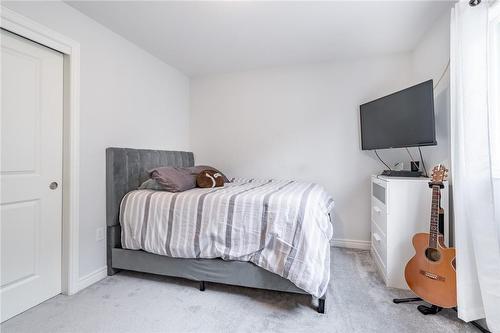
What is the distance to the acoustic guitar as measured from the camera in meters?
1.63

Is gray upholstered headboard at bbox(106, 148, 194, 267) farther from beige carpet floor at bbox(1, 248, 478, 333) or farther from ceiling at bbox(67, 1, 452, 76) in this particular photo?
ceiling at bbox(67, 1, 452, 76)

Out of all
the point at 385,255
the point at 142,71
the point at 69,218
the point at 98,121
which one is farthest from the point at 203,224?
the point at 142,71

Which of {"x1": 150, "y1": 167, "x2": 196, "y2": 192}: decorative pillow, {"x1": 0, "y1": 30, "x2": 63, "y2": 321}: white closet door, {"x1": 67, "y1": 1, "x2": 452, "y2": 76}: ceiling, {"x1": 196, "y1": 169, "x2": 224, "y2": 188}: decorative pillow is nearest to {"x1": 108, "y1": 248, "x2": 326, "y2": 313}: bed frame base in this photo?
{"x1": 0, "y1": 30, "x2": 63, "y2": 321}: white closet door

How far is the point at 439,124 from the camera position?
2.14 metres

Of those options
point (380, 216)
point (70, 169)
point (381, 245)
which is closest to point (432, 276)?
point (381, 245)

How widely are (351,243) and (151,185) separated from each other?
8.31ft

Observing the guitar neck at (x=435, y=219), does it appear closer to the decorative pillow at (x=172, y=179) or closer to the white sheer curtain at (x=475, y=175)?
the white sheer curtain at (x=475, y=175)

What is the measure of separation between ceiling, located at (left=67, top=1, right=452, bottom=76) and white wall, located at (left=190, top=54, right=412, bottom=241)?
10.1 inches

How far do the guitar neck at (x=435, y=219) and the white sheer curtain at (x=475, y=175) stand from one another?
13 centimetres

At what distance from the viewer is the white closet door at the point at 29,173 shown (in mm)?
1644

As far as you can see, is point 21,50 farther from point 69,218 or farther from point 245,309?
point 245,309

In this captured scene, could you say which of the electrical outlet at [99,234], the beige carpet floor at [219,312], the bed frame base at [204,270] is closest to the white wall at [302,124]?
the beige carpet floor at [219,312]

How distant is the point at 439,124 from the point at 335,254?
173 centimetres

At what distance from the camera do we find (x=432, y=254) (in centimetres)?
172
